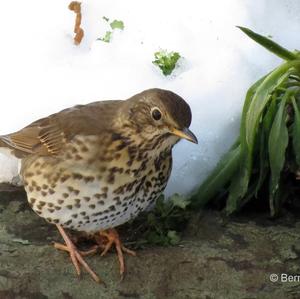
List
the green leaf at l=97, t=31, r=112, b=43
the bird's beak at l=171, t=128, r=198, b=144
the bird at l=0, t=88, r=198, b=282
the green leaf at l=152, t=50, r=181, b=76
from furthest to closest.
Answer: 1. the green leaf at l=97, t=31, r=112, b=43
2. the green leaf at l=152, t=50, r=181, b=76
3. the bird at l=0, t=88, r=198, b=282
4. the bird's beak at l=171, t=128, r=198, b=144

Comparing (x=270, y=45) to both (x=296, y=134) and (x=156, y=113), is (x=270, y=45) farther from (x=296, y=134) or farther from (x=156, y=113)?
(x=156, y=113)

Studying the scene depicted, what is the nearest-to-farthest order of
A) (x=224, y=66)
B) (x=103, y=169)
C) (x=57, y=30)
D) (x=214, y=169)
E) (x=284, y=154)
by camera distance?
(x=103, y=169)
(x=284, y=154)
(x=214, y=169)
(x=224, y=66)
(x=57, y=30)

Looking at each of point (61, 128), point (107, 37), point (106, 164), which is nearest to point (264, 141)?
point (106, 164)

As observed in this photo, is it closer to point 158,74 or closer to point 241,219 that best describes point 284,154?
point 241,219

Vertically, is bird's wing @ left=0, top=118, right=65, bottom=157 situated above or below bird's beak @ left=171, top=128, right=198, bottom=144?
below

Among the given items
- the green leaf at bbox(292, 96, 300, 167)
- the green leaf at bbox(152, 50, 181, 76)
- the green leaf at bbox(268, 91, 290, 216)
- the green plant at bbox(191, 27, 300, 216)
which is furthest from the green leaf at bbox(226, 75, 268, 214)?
the green leaf at bbox(152, 50, 181, 76)

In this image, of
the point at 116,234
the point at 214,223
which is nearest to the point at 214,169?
the point at 214,223

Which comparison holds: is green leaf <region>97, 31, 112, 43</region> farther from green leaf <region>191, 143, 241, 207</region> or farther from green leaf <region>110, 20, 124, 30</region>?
green leaf <region>191, 143, 241, 207</region>
